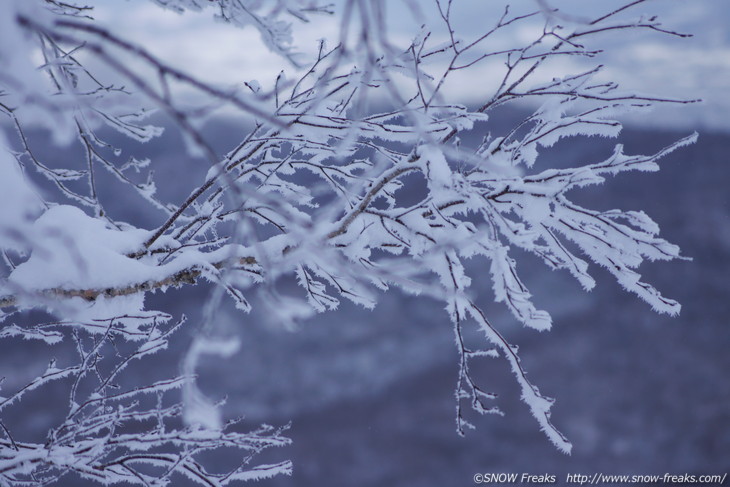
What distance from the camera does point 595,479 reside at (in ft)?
40.7

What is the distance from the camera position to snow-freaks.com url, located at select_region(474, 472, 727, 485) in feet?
40.2

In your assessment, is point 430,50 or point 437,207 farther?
point 430,50

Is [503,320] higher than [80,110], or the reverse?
[503,320]

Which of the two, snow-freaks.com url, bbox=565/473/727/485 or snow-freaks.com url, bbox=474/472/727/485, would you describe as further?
snow-freaks.com url, bbox=565/473/727/485

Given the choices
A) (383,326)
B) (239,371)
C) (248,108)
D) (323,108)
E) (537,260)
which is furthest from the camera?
(537,260)

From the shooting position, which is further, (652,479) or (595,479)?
(652,479)

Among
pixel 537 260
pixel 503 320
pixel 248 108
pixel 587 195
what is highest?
pixel 587 195

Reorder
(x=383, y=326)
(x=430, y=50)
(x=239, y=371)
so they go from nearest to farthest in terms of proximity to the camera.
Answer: (x=430, y=50) < (x=239, y=371) < (x=383, y=326)

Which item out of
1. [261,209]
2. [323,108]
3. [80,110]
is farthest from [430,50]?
[80,110]

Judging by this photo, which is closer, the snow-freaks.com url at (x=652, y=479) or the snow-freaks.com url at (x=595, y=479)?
the snow-freaks.com url at (x=595, y=479)

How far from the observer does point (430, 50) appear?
6.13 feet

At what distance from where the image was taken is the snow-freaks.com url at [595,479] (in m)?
12.3

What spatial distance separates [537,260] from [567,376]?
3834mm

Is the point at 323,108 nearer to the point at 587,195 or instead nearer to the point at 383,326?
the point at 383,326
